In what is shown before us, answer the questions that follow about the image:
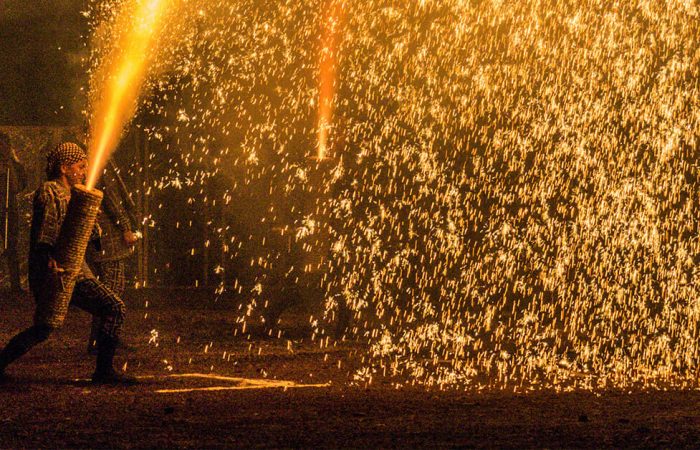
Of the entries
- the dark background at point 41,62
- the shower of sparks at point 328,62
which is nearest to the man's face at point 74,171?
the shower of sparks at point 328,62

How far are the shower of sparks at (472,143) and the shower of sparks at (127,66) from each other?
18.2 inches

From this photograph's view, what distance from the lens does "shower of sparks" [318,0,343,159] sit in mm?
11602

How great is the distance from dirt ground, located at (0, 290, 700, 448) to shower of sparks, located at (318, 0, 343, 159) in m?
2.94

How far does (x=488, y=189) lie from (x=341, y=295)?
3.04 metres

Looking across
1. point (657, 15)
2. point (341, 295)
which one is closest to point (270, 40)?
point (341, 295)

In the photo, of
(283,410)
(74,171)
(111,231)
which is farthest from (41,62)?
(283,410)

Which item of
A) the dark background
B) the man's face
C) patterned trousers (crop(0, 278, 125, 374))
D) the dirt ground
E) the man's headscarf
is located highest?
the dark background

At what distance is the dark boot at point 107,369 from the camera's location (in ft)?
24.7

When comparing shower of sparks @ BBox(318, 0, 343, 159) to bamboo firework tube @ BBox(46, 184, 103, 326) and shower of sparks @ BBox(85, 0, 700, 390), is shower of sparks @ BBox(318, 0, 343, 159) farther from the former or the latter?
bamboo firework tube @ BBox(46, 184, 103, 326)

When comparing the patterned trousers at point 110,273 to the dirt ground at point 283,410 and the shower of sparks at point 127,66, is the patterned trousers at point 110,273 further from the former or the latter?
the shower of sparks at point 127,66

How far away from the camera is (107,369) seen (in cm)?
755

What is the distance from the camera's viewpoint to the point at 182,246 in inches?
554

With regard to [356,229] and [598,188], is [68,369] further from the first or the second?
[598,188]

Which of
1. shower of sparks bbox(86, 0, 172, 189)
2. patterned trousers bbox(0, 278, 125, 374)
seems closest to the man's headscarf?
patterned trousers bbox(0, 278, 125, 374)
